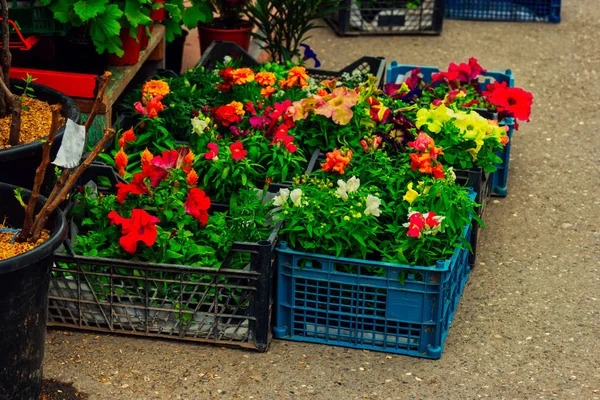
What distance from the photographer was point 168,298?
12.9ft

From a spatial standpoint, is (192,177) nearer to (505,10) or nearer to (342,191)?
(342,191)

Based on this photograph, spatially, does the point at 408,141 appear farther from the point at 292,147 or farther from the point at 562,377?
the point at 562,377

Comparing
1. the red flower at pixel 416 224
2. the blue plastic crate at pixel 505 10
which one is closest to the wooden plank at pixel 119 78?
the red flower at pixel 416 224

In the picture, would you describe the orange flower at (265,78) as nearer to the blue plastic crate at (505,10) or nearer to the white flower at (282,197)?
the white flower at (282,197)

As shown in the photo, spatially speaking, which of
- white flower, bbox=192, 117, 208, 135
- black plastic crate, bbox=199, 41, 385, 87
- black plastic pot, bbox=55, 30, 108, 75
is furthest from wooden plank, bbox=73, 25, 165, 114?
white flower, bbox=192, 117, 208, 135

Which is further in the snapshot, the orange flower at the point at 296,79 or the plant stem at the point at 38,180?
the orange flower at the point at 296,79

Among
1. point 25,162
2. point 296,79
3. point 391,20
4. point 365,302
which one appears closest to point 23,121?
point 25,162

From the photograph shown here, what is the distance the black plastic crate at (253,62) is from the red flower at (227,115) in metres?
1.22

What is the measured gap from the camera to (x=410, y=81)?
532 centimetres

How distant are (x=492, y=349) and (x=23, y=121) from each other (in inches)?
82.4

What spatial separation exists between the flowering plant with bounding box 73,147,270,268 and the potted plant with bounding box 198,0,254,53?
2.52 meters

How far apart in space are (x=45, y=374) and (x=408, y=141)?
1836 mm

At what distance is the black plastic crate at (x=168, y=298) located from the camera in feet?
12.5

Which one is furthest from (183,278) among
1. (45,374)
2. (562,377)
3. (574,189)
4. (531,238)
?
(574,189)
